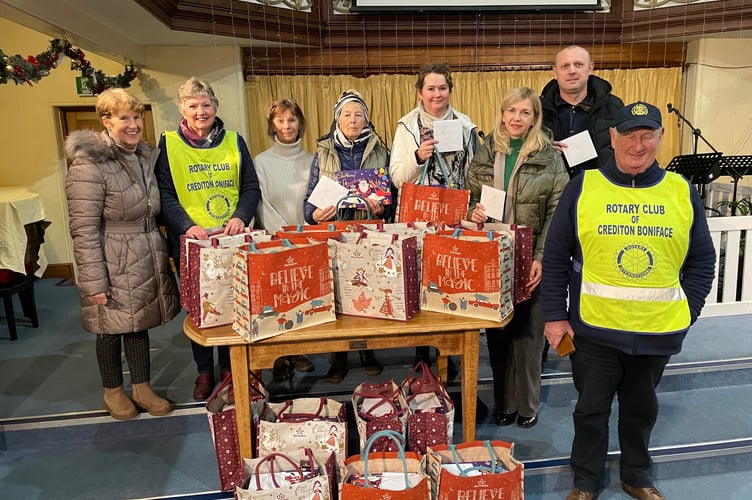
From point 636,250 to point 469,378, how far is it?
71 cm

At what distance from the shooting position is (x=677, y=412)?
8.51 feet

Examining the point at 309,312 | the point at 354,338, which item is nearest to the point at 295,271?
the point at 309,312

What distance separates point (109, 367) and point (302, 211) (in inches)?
42.8

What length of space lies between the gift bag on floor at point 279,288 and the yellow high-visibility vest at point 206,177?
68cm

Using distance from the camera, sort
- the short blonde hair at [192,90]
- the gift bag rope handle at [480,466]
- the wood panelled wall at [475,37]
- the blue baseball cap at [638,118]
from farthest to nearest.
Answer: the wood panelled wall at [475,37] < the short blonde hair at [192,90] < the gift bag rope handle at [480,466] < the blue baseball cap at [638,118]

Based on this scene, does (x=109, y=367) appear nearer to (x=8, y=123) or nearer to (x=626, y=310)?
(x=626, y=310)

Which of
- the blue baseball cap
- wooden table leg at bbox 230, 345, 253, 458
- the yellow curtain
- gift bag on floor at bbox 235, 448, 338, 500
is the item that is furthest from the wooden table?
the yellow curtain

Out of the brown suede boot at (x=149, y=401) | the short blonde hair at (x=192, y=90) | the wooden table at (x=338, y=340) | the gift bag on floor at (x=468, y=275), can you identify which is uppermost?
the short blonde hair at (x=192, y=90)

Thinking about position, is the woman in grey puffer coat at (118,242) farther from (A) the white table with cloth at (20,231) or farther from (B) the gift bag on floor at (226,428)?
(A) the white table with cloth at (20,231)

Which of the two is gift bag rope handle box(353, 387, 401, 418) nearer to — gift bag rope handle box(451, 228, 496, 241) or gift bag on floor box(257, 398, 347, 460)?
gift bag on floor box(257, 398, 347, 460)

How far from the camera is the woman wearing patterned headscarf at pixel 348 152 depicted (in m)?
2.34

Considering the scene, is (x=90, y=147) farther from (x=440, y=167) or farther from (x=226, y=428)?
(x=440, y=167)

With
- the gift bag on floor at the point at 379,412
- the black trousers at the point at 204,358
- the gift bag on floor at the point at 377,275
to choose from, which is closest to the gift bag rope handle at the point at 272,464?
the gift bag on floor at the point at 379,412

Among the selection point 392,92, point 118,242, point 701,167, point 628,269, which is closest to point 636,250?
point 628,269
